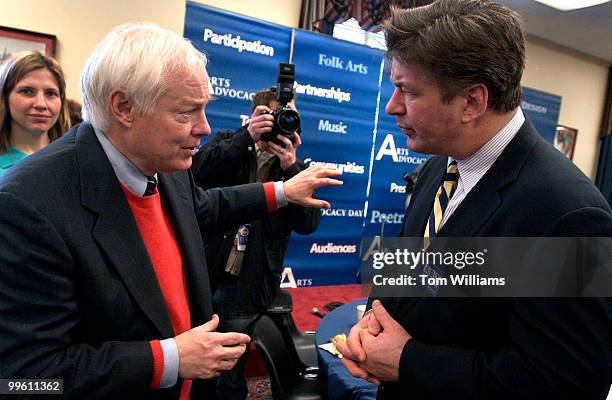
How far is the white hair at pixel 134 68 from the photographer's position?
1.02 m

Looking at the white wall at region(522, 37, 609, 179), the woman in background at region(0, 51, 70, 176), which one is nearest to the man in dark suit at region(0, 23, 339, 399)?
the woman in background at region(0, 51, 70, 176)

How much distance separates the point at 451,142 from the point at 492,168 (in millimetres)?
121

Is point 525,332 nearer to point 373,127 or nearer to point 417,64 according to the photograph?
point 417,64

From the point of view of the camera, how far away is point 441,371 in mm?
943

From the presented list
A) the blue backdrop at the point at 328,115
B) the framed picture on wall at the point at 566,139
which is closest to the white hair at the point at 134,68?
the blue backdrop at the point at 328,115

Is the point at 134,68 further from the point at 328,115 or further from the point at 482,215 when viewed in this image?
the point at 328,115

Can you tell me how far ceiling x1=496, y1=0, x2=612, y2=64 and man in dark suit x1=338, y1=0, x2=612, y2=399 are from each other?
4983mm

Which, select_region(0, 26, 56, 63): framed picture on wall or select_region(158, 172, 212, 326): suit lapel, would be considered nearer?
select_region(158, 172, 212, 326): suit lapel

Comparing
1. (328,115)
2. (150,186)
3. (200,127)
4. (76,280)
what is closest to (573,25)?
(328,115)

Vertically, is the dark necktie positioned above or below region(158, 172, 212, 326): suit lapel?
above

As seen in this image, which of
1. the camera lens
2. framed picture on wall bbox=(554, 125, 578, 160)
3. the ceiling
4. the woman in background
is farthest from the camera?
framed picture on wall bbox=(554, 125, 578, 160)

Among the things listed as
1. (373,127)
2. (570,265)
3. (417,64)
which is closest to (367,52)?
(373,127)

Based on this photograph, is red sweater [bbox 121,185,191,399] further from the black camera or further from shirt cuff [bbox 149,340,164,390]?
the black camera

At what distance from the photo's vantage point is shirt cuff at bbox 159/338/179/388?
3.25ft
